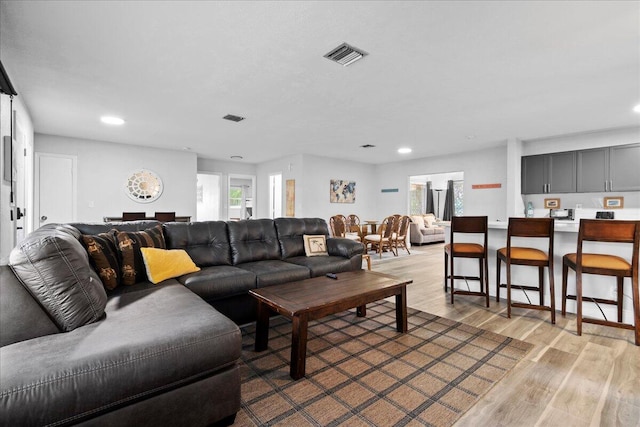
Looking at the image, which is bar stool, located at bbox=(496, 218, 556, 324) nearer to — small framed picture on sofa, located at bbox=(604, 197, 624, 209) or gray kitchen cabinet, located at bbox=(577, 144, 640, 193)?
gray kitchen cabinet, located at bbox=(577, 144, 640, 193)

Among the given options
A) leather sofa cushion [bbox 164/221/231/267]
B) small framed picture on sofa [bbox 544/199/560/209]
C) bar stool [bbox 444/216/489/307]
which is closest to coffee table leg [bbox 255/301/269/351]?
leather sofa cushion [bbox 164/221/231/267]

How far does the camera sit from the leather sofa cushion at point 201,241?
9.93 ft

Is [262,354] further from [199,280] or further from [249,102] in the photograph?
[249,102]

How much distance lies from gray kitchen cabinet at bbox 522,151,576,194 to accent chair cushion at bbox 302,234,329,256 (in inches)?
177

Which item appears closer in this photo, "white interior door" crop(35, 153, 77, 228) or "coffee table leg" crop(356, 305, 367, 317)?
"coffee table leg" crop(356, 305, 367, 317)

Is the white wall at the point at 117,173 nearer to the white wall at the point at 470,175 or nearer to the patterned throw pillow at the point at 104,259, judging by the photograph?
the patterned throw pillow at the point at 104,259

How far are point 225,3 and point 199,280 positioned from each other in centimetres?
204

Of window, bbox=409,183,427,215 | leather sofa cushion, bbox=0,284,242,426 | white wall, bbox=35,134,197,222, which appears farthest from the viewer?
window, bbox=409,183,427,215

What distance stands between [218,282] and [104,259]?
85 cm

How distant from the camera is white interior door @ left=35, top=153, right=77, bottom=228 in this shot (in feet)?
17.7

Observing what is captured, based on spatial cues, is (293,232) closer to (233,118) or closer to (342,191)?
(233,118)

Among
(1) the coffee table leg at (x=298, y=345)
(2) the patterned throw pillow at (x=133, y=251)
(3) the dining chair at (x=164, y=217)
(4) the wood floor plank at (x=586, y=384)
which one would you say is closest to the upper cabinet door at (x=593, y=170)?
(4) the wood floor plank at (x=586, y=384)

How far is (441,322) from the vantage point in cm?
288

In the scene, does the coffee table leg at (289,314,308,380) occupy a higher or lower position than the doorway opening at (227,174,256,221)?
lower
